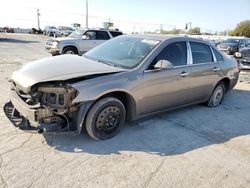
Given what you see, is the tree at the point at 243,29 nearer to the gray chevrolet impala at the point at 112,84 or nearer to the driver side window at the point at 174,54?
the gray chevrolet impala at the point at 112,84

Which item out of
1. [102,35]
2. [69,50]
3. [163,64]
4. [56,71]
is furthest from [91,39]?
[56,71]

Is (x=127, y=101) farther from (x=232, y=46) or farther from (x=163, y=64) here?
(x=232, y=46)

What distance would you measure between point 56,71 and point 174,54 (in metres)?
2.26

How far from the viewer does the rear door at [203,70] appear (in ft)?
17.5

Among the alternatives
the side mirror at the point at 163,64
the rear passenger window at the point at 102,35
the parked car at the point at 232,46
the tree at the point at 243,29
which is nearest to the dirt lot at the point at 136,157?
the side mirror at the point at 163,64

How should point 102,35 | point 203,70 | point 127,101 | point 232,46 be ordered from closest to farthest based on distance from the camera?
point 127,101 < point 203,70 < point 102,35 < point 232,46

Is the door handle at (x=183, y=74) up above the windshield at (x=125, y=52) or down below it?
below

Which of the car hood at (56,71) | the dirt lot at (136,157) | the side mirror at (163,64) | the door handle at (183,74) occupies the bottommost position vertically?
the dirt lot at (136,157)

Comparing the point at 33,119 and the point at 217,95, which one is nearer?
the point at 33,119

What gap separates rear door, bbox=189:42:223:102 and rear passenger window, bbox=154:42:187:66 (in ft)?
0.83

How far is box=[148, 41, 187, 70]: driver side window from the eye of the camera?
15.1 feet

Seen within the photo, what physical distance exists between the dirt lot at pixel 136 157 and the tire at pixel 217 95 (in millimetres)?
1191

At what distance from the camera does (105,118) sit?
4031mm

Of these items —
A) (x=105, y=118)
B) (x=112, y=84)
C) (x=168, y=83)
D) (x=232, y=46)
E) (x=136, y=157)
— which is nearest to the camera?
Result: (x=136, y=157)
